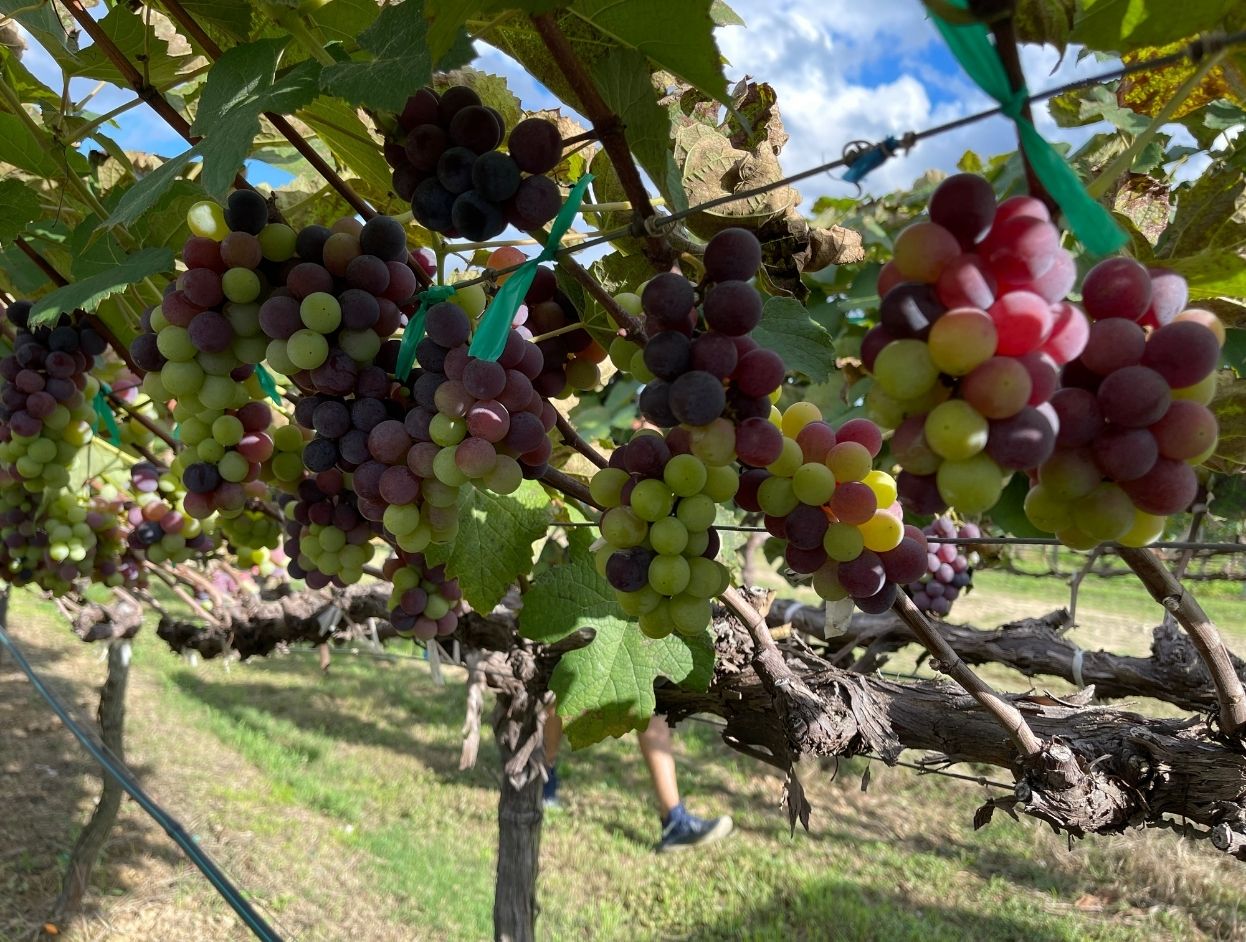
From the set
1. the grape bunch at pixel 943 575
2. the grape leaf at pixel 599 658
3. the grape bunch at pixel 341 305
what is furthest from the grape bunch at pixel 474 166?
the grape bunch at pixel 943 575

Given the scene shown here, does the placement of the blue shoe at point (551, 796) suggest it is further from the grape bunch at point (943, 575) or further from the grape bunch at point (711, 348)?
the grape bunch at point (711, 348)

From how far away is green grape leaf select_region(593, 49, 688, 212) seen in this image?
700 mm

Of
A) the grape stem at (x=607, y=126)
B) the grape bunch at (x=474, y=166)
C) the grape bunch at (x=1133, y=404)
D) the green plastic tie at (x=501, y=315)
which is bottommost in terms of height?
the grape bunch at (x=1133, y=404)

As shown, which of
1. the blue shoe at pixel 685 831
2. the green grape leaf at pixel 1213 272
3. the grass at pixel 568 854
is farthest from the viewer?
the blue shoe at pixel 685 831

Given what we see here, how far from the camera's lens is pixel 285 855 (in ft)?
15.3

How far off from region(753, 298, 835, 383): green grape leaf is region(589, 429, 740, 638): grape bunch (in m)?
0.20

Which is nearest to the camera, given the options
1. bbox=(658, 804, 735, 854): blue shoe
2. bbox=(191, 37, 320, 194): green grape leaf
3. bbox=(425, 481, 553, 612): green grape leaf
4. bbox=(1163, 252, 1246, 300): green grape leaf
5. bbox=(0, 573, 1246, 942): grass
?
bbox=(191, 37, 320, 194): green grape leaf

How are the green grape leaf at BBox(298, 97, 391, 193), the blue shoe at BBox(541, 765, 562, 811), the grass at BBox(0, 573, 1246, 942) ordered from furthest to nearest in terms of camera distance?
the blue shoe at BBox(541, 765, 562, 811)
the grass at BBox(0, 573, 1246, 942)
the green grape leaf at BBox(298, 97, 391, 193)

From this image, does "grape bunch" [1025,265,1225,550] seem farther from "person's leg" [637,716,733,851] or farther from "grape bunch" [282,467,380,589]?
"person's leg" [637,716,733,851]

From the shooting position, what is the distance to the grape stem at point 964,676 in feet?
2.80

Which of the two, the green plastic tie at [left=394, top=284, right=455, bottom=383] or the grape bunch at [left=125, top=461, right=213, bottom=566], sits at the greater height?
the green plastic tie at [left=394, top=284, right=455, bottom=383]

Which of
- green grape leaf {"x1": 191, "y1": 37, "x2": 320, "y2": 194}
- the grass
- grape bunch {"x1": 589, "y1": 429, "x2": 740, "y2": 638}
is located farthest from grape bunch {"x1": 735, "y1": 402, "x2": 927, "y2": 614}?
Answer: the grass

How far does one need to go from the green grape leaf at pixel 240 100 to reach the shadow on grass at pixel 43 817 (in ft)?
14.7

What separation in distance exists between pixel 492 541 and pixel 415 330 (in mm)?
429
